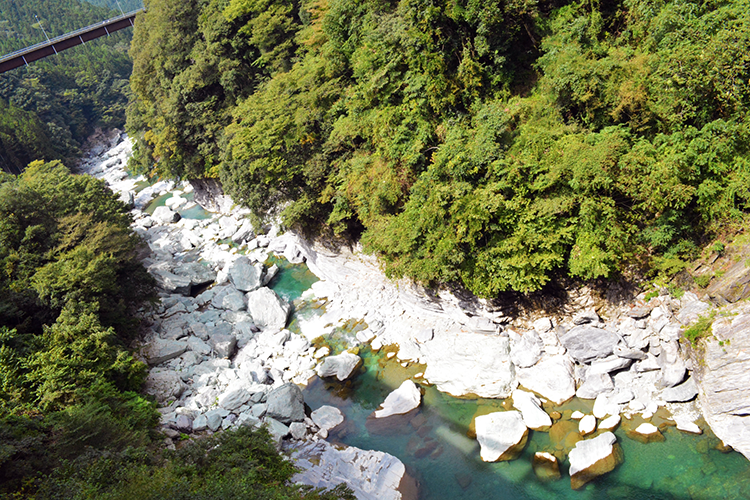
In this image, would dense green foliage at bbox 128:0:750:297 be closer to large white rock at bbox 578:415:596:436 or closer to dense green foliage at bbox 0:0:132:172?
large white rock at bbox 578:415:596:436

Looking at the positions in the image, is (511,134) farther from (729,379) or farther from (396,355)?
(396,355)

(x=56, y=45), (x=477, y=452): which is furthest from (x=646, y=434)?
(x=56, y=45)

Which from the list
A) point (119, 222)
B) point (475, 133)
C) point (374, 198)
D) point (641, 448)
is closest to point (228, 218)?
point (119, 222)

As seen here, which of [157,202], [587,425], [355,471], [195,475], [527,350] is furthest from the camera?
[157,202]

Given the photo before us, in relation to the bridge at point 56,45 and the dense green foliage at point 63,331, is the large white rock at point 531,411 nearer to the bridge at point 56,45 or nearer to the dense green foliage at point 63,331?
the dense green foliage at point 63,331

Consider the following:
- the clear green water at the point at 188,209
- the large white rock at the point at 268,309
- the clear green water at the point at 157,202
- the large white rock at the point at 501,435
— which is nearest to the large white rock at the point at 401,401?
the large white rock at the point at 501,435

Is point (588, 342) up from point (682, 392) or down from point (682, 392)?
up

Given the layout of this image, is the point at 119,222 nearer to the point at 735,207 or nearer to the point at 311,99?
the point at 311,99
